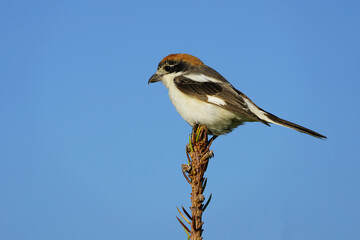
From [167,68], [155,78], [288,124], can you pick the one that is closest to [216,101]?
[288,124]

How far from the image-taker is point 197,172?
9.52ft

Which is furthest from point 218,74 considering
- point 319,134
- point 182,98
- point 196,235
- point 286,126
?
point 196,235

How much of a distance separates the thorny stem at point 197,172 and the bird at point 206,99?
1162 millimetres

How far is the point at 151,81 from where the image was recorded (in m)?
5.42

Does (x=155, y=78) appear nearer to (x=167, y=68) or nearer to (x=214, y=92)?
(x=167, y=68)

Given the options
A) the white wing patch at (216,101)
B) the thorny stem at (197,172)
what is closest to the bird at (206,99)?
the white wing patch at (216,101)

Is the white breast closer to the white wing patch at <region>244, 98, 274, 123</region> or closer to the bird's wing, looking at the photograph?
the bird's wing

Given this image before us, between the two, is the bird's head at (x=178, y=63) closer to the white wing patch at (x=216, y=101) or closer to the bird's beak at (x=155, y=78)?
the bird's beak at (x=155, y=78)

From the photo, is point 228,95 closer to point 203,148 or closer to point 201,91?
point 201,91

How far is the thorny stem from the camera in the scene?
8.21 ft

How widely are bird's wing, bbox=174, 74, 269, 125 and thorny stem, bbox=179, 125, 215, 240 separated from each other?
1192 mm

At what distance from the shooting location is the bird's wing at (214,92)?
173 inches

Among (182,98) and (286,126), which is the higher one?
(182,98)

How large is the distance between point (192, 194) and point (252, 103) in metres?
2.77
